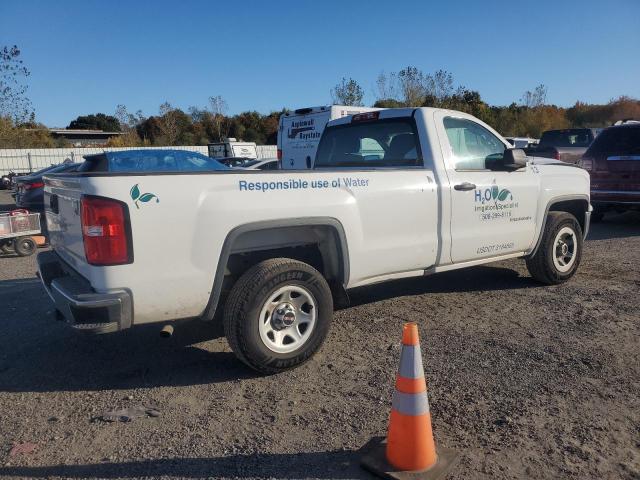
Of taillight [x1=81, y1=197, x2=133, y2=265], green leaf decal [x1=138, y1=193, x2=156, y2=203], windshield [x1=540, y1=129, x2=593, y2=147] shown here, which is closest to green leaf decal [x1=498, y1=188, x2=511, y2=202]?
green leaf decal [x1=138, y1=193, x2=156, y2=203]

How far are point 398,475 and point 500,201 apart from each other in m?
3.32

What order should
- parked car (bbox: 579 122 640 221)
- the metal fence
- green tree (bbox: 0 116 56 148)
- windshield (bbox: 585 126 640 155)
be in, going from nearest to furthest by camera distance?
1. parked car (bbox: 579 122 640 221)
2. windshield (bbox: 585 126 640 155)
3. the metal fence
4. green tree (bbox: 0 116 56 148)

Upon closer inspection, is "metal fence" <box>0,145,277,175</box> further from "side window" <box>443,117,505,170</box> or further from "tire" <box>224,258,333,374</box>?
"tire" <box>224,258,333,374</box>

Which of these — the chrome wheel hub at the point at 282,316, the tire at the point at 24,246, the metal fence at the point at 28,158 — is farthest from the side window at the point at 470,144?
the metal fence at the point at 28,158

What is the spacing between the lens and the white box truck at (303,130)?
13008 millimetres

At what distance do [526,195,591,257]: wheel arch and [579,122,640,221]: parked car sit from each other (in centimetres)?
433

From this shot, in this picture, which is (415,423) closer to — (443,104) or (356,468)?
(356,468)

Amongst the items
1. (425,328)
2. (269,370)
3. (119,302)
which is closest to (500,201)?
(425,328)

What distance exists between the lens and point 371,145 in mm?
5426

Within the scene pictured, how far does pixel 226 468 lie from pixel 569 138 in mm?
16431

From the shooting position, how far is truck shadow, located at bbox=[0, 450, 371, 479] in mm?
2768

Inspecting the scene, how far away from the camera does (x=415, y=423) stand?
105 inches

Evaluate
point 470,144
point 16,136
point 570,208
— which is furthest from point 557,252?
point 16,136

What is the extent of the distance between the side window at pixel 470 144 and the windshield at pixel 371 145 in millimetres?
371
